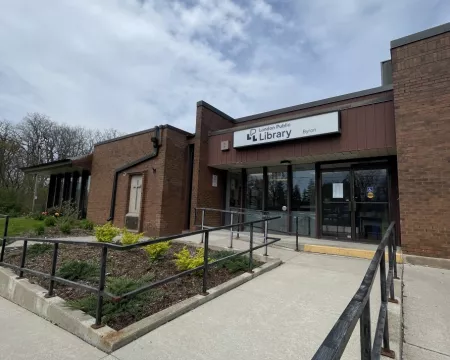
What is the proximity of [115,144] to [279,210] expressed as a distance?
25.0 feet

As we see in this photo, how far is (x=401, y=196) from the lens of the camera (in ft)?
19.5

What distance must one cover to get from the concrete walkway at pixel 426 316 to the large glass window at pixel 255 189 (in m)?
5.71

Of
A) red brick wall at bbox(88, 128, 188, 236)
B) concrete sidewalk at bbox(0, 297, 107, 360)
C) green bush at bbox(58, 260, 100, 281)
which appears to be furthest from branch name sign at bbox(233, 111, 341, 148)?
concrete sidewalk at bbox(0, 297, 107, 360)

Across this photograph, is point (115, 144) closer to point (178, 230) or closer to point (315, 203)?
point (178, 230)

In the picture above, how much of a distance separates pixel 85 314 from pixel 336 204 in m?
7.25

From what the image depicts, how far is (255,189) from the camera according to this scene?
10289 mm

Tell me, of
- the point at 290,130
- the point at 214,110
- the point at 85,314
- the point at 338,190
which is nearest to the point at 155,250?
the point at 85,314

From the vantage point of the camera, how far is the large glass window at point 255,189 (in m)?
10.1

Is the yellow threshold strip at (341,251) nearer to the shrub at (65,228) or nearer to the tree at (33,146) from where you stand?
the shrub at (65,228)

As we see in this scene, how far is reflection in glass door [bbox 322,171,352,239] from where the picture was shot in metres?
8.05

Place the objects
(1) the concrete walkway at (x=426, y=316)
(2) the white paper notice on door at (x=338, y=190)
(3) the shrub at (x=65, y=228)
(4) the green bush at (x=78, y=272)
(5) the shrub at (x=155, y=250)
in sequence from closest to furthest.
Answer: (1) the concrete walkway at (x=426, y=316) → (4) the green bush at (x=78, y=272) → (5) the shrub at (x=155, y=250) → (2) the white paper notice on door at (x=338, y=190) → (3) the shrub at (x=65, y=228)

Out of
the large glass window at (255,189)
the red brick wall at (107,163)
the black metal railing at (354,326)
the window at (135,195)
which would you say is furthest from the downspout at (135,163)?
the black metal railing at (354,326)

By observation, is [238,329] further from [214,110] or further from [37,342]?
[214,110]

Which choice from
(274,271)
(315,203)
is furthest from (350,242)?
(274,271)
